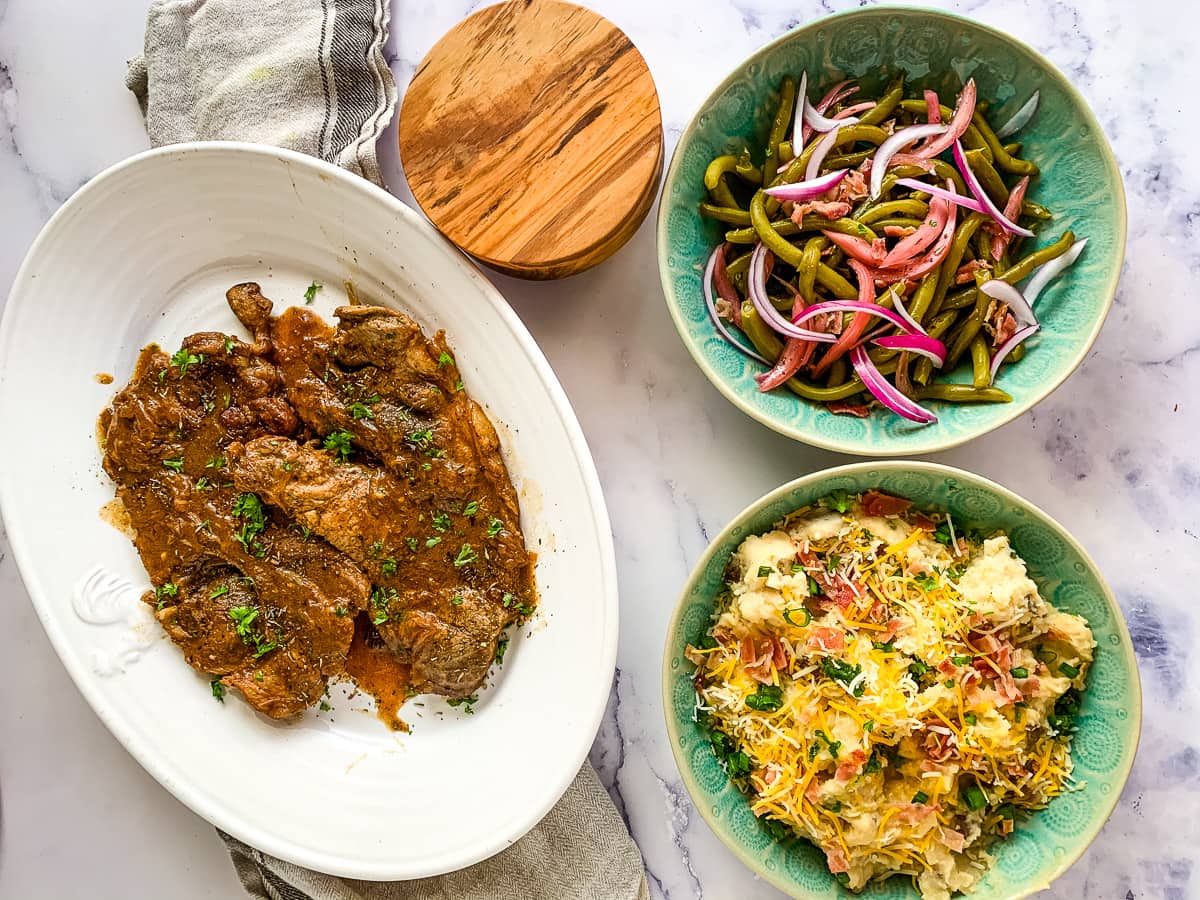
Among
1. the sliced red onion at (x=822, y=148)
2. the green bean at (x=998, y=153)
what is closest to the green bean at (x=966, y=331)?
the green bean at (x=998, y=153)

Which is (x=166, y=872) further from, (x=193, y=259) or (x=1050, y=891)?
(x=1050, y=891)

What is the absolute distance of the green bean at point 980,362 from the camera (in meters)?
2.79

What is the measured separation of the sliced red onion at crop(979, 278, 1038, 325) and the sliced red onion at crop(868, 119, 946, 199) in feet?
1.41

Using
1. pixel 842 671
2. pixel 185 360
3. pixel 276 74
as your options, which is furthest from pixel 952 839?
pixel 276 74

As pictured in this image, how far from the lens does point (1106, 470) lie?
10.2 feet

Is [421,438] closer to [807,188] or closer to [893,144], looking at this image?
[807,188]

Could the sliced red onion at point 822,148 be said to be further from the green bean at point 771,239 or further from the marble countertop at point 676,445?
the marble countertop at point 676,445

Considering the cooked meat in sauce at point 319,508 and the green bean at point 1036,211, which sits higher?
the green bean at point 1036,211

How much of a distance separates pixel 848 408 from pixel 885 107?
2.97 feet

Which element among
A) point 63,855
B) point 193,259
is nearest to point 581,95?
point 193,259

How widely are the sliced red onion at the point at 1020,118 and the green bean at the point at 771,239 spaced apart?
741mm

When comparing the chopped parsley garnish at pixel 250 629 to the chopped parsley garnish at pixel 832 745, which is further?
the chopped parsley garnish at pixel 250 629

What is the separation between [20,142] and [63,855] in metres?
2.60

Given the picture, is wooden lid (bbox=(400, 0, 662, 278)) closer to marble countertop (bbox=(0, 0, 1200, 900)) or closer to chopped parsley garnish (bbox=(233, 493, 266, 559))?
marble countertop (bbox=(0, 0, 1200, 900))
